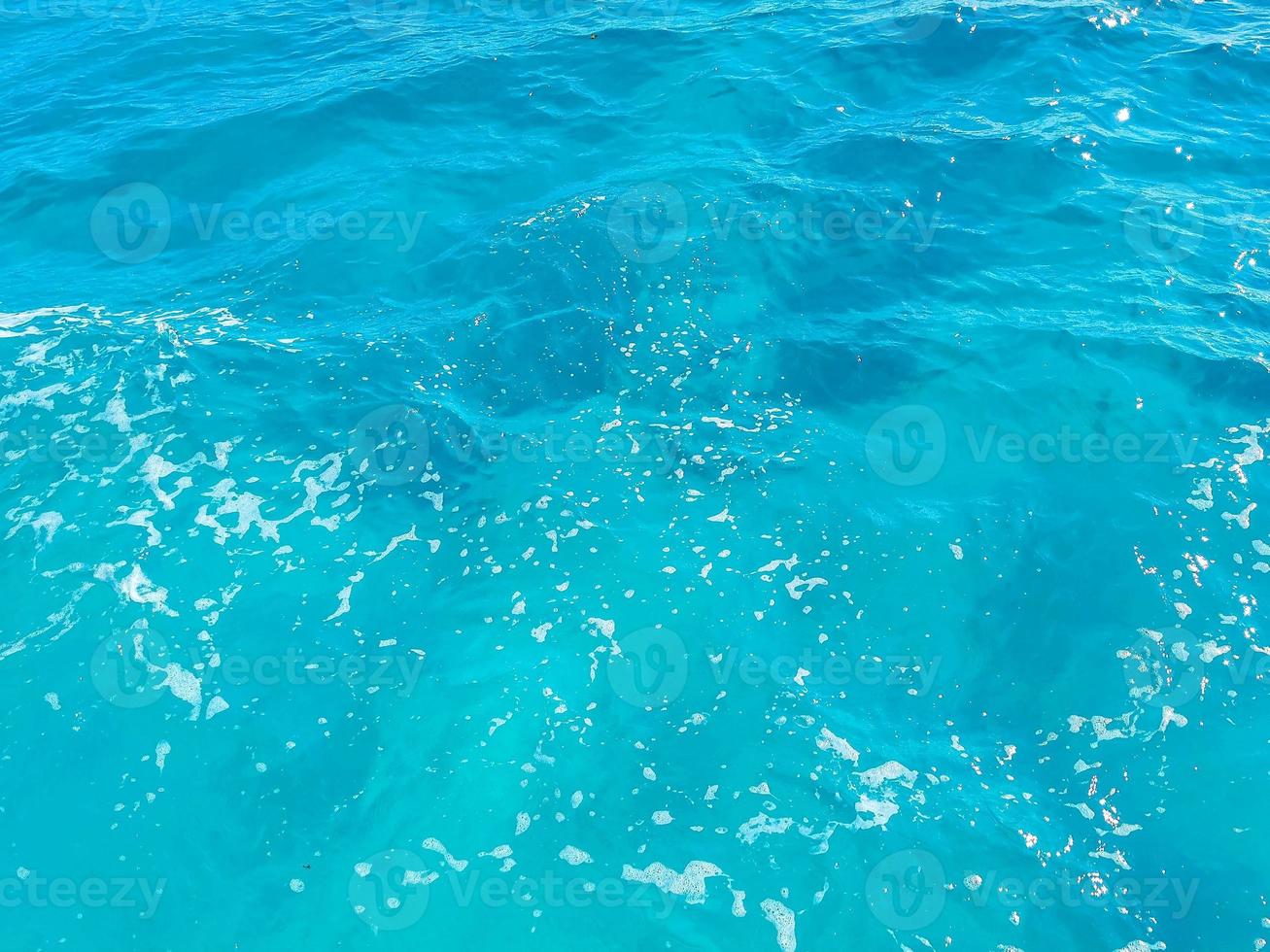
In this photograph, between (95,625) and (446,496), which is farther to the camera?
(446,496)

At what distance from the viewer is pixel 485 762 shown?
16.4 meters

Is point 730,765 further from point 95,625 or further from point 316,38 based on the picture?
point 316,38

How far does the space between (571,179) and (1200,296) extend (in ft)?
58.2

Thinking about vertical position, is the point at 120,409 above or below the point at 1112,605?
above

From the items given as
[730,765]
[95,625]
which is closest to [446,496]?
[95,625]

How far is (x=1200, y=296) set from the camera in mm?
23047

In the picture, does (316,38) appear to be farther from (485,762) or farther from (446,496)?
(485,762)

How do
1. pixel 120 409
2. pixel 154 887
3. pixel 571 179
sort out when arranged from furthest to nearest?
pixel 571 179
pixel 120 409
pixel 154 887

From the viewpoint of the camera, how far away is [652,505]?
2012cm

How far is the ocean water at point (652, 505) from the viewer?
15.1m

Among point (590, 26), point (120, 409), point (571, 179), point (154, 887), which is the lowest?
point (154, 887)

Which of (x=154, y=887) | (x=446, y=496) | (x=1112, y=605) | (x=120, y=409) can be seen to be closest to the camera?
(x=154, y=887)

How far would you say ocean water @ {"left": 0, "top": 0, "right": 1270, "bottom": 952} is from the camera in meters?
15.1

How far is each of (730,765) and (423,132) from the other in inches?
937
